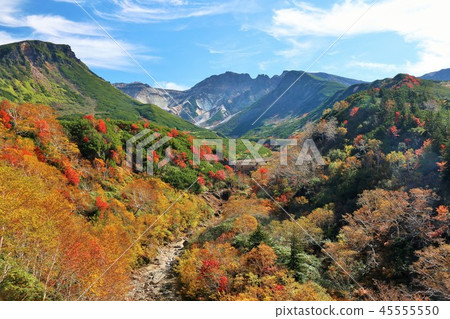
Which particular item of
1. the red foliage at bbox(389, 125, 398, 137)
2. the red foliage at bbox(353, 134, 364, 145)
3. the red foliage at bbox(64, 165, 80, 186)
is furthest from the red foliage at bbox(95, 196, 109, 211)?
the red foliage at bbox(389, 125, 398, 137)

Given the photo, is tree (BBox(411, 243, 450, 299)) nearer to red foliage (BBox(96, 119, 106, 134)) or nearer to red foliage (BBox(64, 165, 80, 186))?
red foliage (BBox(64, 165, 80, 186))

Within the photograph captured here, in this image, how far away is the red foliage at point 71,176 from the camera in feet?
174

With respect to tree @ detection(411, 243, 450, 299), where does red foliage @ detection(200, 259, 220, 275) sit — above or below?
below

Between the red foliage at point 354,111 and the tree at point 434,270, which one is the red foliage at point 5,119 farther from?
the red foliage at point 354,111

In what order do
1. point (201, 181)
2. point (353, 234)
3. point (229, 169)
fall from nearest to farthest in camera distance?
point (353, 234), point (201, 181), point (229, 169)

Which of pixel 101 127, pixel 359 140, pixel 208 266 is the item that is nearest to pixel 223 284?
pixel 208 266

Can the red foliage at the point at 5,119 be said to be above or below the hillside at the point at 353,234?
above

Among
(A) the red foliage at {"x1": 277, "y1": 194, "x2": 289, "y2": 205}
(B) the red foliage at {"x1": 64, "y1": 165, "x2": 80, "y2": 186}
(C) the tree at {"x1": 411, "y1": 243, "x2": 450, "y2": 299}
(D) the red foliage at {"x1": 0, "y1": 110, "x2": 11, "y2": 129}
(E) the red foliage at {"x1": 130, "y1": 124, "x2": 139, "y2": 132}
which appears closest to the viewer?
(C) the tree at {"x1": 411, "y1": 243, "x2": 450, "y2": 299}

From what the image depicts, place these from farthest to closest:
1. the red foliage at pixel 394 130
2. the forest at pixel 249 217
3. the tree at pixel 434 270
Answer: the red foliage at pixel 394 130 → the forest at pixel 249 217 → the tree at pixel 434 270

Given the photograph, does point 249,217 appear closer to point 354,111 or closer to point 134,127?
point 354,111

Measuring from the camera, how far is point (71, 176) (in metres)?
53.4

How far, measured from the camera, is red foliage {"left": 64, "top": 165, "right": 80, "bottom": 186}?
53094 millimetres

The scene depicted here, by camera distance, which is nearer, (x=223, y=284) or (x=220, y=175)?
(x=223, y=284)

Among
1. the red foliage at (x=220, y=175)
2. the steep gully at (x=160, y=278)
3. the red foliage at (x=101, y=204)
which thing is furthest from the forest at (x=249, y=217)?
the red foliage at (x=220, y=175)
